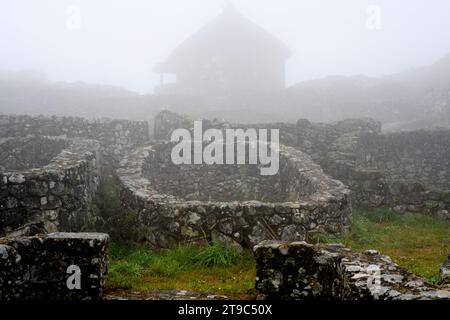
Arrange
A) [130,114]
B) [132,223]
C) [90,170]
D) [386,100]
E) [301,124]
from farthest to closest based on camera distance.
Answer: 1. [386,100]
2. [130,114]
3. [301,124]
4. [90,170]
5. [132,223]

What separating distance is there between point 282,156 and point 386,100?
36478 mm

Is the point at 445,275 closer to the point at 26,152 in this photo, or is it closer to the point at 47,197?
the point at 47,197

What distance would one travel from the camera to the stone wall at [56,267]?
6.70 meters

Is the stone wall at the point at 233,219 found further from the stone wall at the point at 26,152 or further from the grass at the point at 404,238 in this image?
the stone wall at the point at 26,152

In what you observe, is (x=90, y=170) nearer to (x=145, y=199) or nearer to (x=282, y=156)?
(x=145, y=199)

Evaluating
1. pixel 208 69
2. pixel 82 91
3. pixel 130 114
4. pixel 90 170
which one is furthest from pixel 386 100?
pixel 90 170

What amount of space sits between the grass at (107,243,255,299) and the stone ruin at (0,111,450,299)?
492 millimetres

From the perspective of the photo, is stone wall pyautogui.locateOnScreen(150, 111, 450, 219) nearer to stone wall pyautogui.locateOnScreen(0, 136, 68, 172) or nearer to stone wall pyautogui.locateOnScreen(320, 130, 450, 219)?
stone wall pyautogui.locateOnScreen(320, 130, 450, 219)

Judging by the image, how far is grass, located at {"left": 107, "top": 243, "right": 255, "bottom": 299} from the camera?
8.01 meters

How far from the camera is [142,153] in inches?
653

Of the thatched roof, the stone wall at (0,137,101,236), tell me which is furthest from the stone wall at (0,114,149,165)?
the thatched roof

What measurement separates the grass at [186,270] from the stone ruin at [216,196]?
49cm

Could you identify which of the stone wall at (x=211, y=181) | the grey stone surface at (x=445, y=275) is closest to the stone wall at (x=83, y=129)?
the stone wall at (x=211, y=181)

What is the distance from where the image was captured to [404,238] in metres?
12.6
